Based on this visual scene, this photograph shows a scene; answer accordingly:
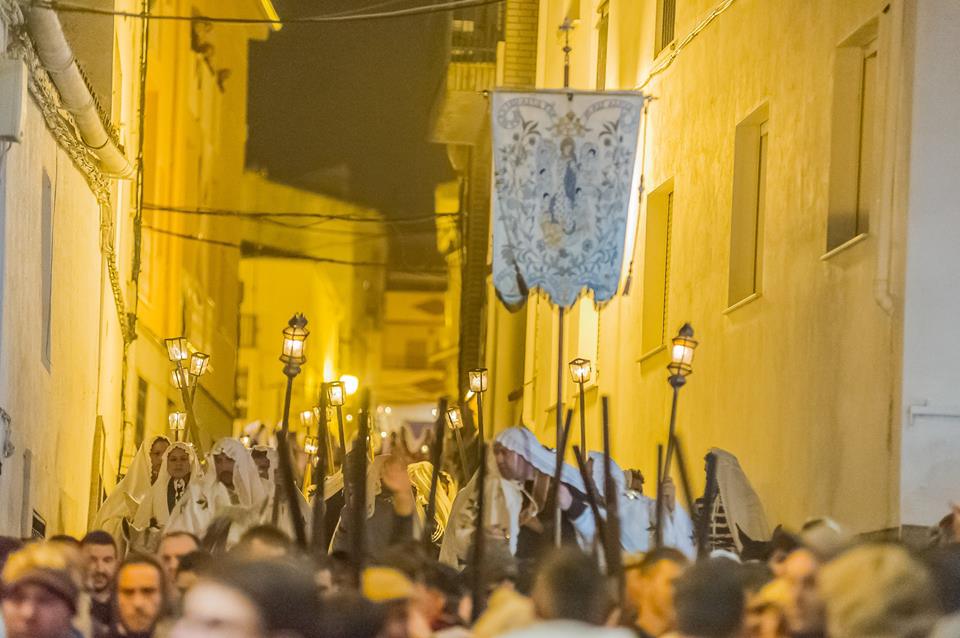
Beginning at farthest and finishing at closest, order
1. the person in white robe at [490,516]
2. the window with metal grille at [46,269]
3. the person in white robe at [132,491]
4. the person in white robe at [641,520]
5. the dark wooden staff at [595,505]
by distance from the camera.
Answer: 1. the window with metal grille at [46,269]
2. the person in white robe at [132,491]
3. the person in white robe at [641,520]
4. the person in white robe at [490,516]
5. the dark wooden staff at [595,505]

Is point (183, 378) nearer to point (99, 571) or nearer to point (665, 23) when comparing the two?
point (665, 23)

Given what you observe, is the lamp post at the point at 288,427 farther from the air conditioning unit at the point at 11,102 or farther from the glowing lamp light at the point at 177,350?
the glowing lamp light at the point at 177,350

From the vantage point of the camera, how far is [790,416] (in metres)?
16.2

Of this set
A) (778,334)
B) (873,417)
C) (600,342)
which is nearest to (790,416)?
(778,334)

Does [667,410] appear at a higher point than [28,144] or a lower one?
lower

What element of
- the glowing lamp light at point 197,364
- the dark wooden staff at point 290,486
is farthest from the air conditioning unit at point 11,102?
the glowing lamp light at point 197,364

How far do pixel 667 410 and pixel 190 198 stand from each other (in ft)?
69.0

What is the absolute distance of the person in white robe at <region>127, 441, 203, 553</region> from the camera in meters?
17.2

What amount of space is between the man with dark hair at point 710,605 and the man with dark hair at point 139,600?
2.46 meters

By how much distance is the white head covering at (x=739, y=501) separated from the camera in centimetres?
1530

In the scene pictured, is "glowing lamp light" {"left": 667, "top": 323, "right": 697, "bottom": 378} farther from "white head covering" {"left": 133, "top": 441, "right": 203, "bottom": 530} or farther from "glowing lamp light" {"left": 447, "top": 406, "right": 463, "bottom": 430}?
"glowing lamp light" {"left": 447, "top": 406, "right": 463, "bottom": 430}

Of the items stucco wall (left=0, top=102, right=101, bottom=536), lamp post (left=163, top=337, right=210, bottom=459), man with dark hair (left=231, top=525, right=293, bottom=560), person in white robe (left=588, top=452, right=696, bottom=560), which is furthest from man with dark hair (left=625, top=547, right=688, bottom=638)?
lamp post (left=163, top=337, right=210, bottom=459)

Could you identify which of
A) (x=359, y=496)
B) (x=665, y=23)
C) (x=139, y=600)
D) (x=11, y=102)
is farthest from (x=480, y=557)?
(x=665, y=23)

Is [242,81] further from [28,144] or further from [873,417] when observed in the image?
[873,417]
